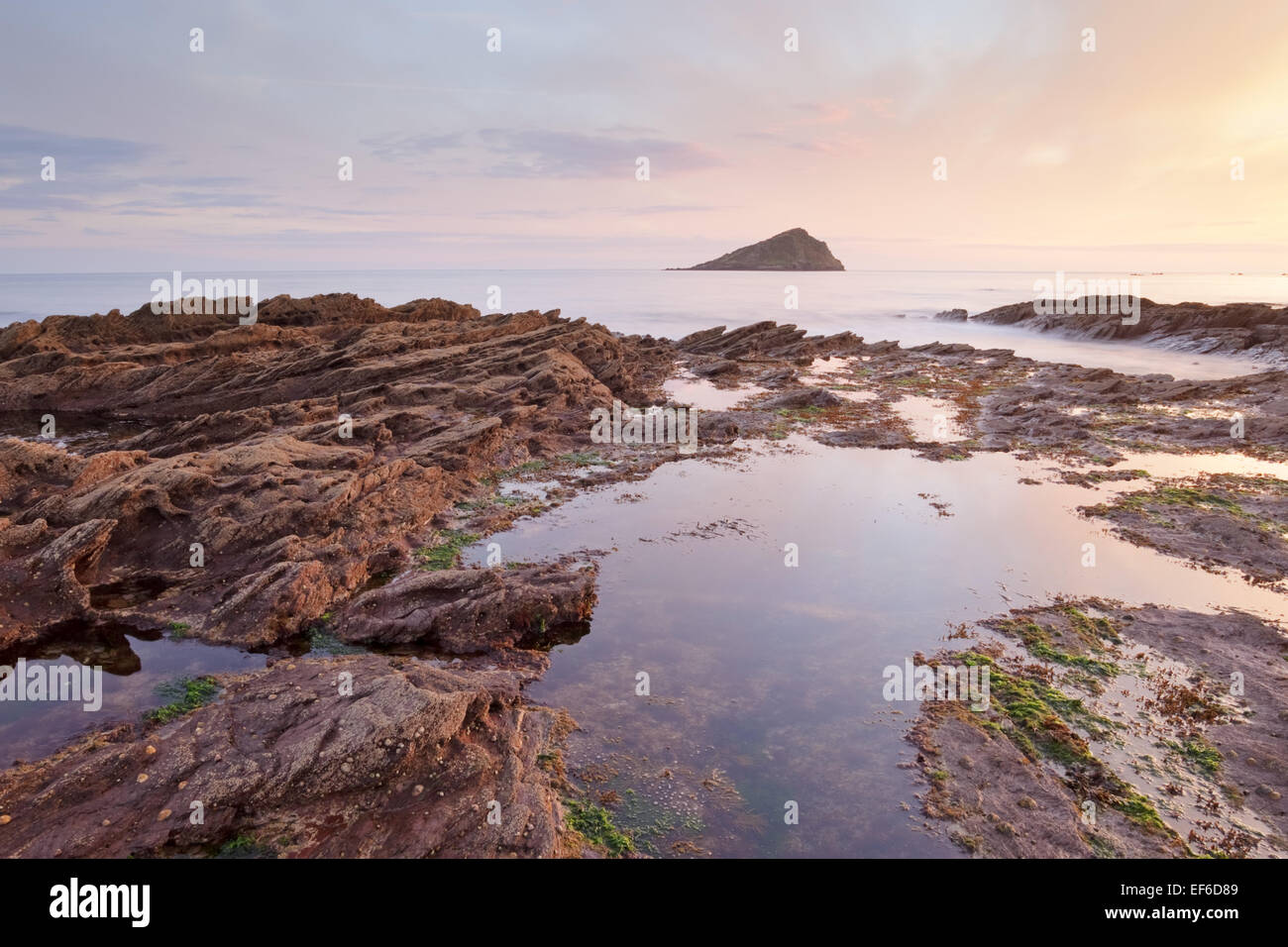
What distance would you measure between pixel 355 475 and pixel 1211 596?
2413cm

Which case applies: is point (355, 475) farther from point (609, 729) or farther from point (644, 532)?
point (609, 729)

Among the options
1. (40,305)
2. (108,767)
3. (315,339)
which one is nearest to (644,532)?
(108,767)

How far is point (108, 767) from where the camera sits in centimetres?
944

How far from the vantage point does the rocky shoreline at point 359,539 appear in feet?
29.7

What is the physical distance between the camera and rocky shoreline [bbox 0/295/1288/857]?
9.06m
